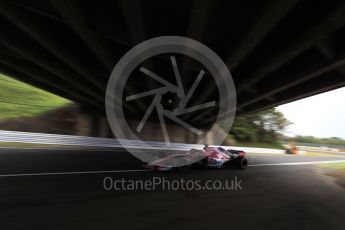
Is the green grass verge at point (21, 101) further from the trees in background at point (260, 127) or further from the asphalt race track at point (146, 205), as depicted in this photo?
the trees in background at point (260, 127)

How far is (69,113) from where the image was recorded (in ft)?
105

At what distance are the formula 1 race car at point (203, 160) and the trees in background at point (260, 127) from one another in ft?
113

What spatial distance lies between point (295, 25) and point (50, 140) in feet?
59.9

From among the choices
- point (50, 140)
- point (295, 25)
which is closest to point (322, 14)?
point (295, 25)

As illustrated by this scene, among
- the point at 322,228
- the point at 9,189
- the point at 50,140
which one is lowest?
the point at 322,228

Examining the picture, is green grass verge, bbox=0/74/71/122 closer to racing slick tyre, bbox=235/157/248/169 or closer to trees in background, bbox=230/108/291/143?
racing slick tyre, bbox=235/157/248/169

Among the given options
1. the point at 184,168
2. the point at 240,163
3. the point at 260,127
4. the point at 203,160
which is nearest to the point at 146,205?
the point at 184,168

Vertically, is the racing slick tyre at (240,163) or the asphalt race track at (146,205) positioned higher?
the racing slick tyre at (240,163)

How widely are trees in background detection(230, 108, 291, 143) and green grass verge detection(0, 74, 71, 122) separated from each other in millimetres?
24515

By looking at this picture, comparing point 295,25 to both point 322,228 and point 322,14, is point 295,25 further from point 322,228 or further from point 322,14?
point 322,228

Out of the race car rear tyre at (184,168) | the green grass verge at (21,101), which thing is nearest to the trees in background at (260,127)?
the green grass verge at (21,101)

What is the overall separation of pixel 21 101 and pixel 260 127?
3417cm

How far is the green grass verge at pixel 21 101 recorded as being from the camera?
29.1 meters

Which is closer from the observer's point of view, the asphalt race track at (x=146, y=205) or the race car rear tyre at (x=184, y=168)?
the asphalt race track at (x=146, y=205)
